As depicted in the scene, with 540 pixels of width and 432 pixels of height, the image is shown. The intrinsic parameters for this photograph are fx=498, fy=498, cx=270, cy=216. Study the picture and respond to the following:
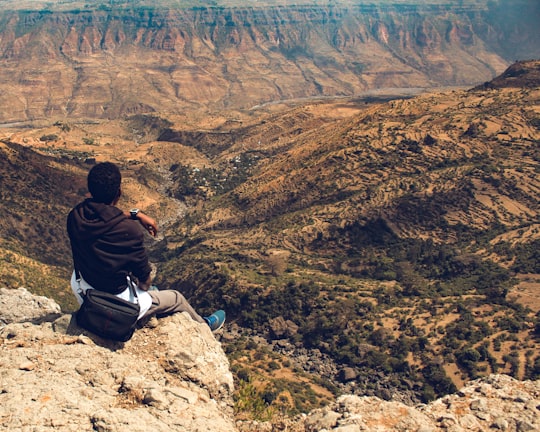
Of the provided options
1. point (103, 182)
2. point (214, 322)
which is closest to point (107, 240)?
point (103, 182)

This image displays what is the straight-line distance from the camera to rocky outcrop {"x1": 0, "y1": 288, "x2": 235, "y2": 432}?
6.98 m

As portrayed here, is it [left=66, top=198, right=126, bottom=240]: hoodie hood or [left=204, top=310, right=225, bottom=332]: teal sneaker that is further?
[left=204, top=310, right=225, bottom=332]: teal sneaker

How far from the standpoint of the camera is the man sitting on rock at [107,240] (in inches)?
324

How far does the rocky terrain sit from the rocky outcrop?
0.02 m

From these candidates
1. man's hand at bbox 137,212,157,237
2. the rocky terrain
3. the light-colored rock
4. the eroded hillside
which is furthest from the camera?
the eroded hillside

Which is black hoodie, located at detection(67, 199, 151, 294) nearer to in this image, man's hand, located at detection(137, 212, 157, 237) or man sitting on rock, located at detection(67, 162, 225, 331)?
man sitting on rock, located at detection(67, 162, 225, 331)

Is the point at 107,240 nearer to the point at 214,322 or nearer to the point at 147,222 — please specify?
the point at 147,222

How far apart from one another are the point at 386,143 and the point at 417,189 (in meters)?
12.8

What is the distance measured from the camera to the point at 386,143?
7106cm

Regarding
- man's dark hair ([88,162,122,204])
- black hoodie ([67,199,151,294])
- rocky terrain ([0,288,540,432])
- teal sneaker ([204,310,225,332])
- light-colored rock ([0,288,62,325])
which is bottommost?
light-colored rock ([0,288,62,325])

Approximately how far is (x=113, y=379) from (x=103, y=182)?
325 cm

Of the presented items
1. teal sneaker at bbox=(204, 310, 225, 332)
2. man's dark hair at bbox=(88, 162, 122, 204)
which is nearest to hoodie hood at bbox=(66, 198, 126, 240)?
man's dark hair at bbox=(88, 162, 122, 204)

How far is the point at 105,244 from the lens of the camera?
8.20 m

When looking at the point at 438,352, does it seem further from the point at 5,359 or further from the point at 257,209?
the point at 257,209
